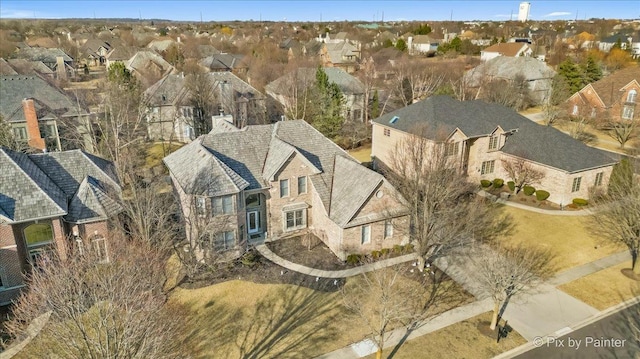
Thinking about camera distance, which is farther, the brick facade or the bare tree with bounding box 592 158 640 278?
Answer: the brick facade

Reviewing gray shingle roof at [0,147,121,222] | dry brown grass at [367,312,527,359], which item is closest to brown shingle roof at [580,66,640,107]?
dry brown grass at [367,312,527,359]

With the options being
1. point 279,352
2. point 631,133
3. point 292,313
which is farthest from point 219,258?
point 631,133

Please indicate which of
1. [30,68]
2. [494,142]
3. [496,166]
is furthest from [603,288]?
[30,68]

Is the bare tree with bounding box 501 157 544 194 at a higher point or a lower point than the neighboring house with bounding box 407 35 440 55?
lower

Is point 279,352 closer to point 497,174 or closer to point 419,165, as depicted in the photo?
point 419,165

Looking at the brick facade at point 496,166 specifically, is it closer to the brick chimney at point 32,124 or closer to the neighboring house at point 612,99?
the neighboring house at point 612,99

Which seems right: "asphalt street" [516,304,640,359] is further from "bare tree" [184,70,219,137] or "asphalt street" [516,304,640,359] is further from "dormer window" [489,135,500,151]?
"bare tree" [184,70,219,137]

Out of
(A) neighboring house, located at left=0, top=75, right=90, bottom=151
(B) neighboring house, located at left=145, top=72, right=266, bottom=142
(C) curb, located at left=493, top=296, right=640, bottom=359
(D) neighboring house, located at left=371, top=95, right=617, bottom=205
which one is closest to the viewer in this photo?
(C) curb, located at left=493, top=296, right=640, bottom=359
